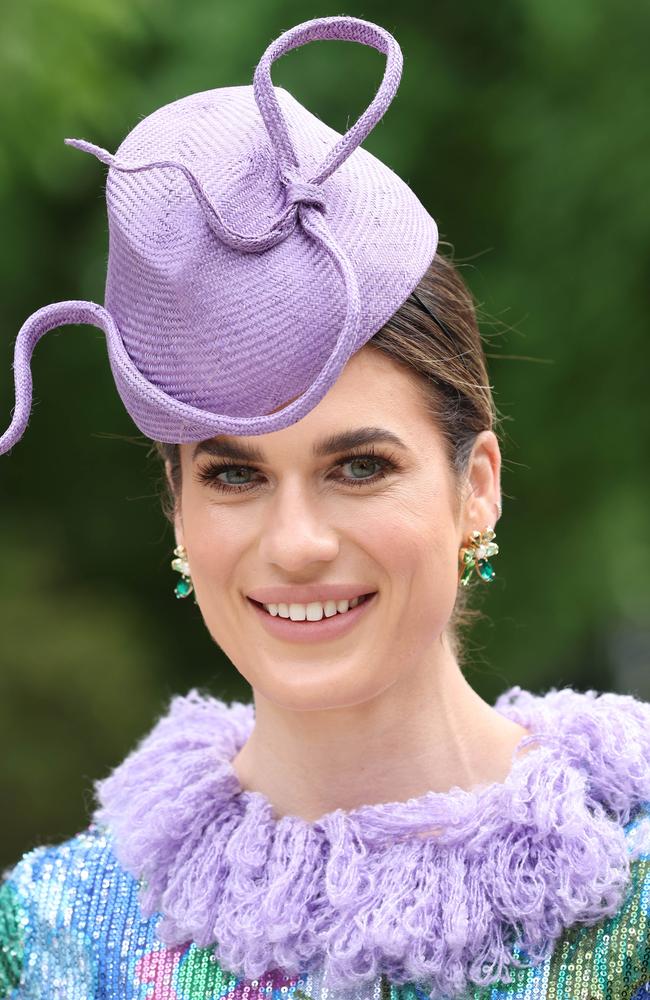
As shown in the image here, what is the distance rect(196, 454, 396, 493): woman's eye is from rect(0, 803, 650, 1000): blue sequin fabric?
0.71 metres

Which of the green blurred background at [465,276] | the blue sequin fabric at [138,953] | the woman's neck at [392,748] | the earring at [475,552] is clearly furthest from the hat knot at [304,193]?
the green blurred background at [465,276]

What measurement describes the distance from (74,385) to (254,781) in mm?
3576

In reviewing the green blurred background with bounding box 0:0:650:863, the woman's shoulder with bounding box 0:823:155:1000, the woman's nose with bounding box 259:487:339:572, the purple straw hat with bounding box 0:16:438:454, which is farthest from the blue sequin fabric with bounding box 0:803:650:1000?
the green blurred background with bounding box 0:0:650:863

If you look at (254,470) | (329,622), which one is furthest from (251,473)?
(329,622)

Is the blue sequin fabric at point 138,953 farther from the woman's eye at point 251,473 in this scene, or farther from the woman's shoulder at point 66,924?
the woman's eye at point 251,473

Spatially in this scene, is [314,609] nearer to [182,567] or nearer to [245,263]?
[182,567]

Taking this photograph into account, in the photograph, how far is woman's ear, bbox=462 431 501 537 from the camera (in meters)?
2.92

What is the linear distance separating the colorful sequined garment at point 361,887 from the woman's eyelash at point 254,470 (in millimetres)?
542

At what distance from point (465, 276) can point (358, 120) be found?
3.21m

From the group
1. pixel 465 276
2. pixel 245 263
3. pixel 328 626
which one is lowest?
pixel 328 626

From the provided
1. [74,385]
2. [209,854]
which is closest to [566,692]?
[209,854]

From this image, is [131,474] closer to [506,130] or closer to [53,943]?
[506,130]

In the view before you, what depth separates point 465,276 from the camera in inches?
228

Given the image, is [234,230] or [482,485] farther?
[482,485]
